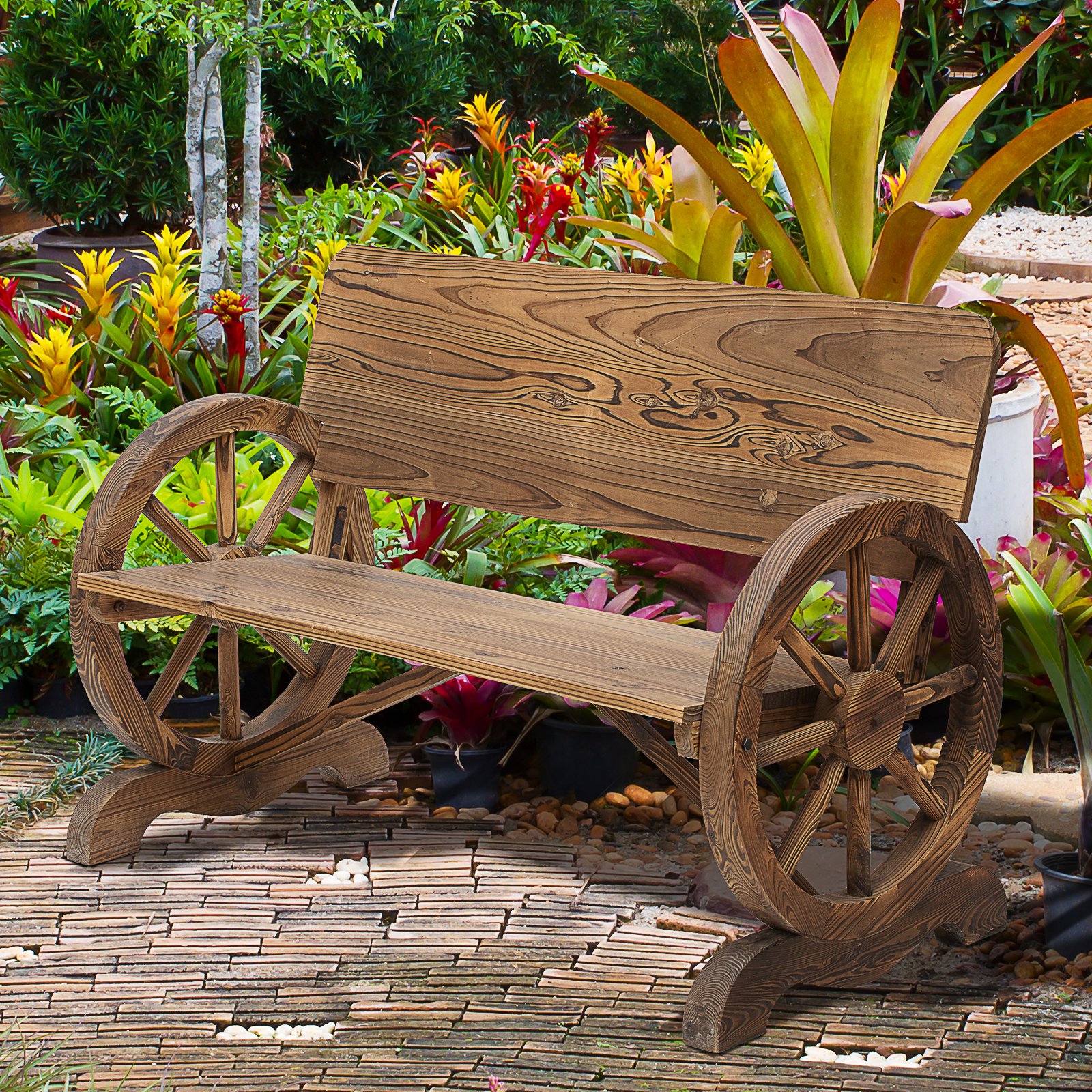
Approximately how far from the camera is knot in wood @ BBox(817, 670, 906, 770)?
2.04 m

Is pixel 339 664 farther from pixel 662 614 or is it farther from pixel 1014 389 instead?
pixel 1014 389

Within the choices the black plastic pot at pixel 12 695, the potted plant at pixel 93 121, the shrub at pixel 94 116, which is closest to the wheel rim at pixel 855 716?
the black plastic pot at pixel 12 695

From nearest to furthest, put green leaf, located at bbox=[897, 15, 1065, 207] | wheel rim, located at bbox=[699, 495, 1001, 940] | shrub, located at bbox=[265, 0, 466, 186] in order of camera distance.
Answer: wheel rim, located at bbox=[699, 495, 1001, 940]
green leaf, located at bbox=[897, 15, 1065, 207]
shrub, located at bbox=[265, 0, 466, 186]

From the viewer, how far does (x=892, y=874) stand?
2.18 meters

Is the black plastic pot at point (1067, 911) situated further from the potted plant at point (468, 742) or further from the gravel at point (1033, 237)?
the gravel at point (1033, 237)

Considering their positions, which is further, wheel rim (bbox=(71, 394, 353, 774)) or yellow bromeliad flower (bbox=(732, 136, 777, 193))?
yellow bromeliad flower (bbox=(732, 136, 777, 193))

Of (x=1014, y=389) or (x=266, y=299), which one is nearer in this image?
(x=1014, y=389)

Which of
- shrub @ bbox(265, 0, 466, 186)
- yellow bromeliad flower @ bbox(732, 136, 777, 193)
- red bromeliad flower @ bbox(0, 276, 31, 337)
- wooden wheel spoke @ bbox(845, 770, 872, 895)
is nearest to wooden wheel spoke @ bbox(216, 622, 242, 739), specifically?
wooden wheel spoke @ bbox(845, 770, 872, 895)

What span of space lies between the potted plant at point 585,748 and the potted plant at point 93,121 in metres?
3.73

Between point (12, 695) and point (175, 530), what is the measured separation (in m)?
0.95

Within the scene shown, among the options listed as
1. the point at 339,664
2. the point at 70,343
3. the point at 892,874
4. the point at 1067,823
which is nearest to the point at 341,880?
the point at 339,664

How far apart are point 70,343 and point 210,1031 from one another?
2.75 meters

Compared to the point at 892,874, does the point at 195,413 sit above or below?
above

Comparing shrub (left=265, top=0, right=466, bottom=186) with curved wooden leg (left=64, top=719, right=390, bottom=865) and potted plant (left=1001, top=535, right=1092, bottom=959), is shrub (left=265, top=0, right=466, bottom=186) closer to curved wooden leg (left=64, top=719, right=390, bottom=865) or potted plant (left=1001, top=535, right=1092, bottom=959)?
curved wooden leg (left=64, top=719, right=390, bottom=865)
